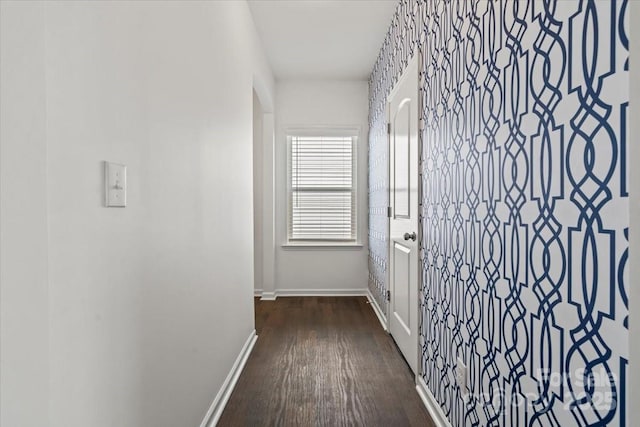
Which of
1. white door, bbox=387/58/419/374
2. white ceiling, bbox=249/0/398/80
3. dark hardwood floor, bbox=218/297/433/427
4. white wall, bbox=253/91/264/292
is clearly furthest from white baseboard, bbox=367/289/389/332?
white ceiling, bbox=249/0/398/80

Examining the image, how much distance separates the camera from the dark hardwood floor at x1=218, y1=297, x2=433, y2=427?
208 centimetres

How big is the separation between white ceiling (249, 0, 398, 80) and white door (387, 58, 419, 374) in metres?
0.68

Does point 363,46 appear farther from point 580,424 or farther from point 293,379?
point 580,424

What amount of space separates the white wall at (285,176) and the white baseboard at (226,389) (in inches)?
74.8

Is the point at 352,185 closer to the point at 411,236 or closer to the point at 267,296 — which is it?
the point at 267,296

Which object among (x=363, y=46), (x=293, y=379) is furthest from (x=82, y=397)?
(x=363, y=46)

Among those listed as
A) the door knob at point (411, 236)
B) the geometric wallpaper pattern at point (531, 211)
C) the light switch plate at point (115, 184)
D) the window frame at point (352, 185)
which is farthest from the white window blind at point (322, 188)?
the light switch plate at point (115, 184)

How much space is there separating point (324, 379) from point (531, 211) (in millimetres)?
1800

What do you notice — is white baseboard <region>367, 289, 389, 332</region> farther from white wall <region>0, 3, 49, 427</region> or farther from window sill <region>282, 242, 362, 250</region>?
white wall <region>0, 3, 49, 427</region>

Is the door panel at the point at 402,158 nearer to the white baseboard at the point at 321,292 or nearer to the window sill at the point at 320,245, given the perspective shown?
the window sill at the point at 320,245

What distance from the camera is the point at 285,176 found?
495cm

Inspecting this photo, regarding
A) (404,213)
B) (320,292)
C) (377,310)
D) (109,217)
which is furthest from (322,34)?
(109,217)

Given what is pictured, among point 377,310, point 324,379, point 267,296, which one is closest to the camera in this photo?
point 324,379

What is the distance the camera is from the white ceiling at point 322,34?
3.19 m
